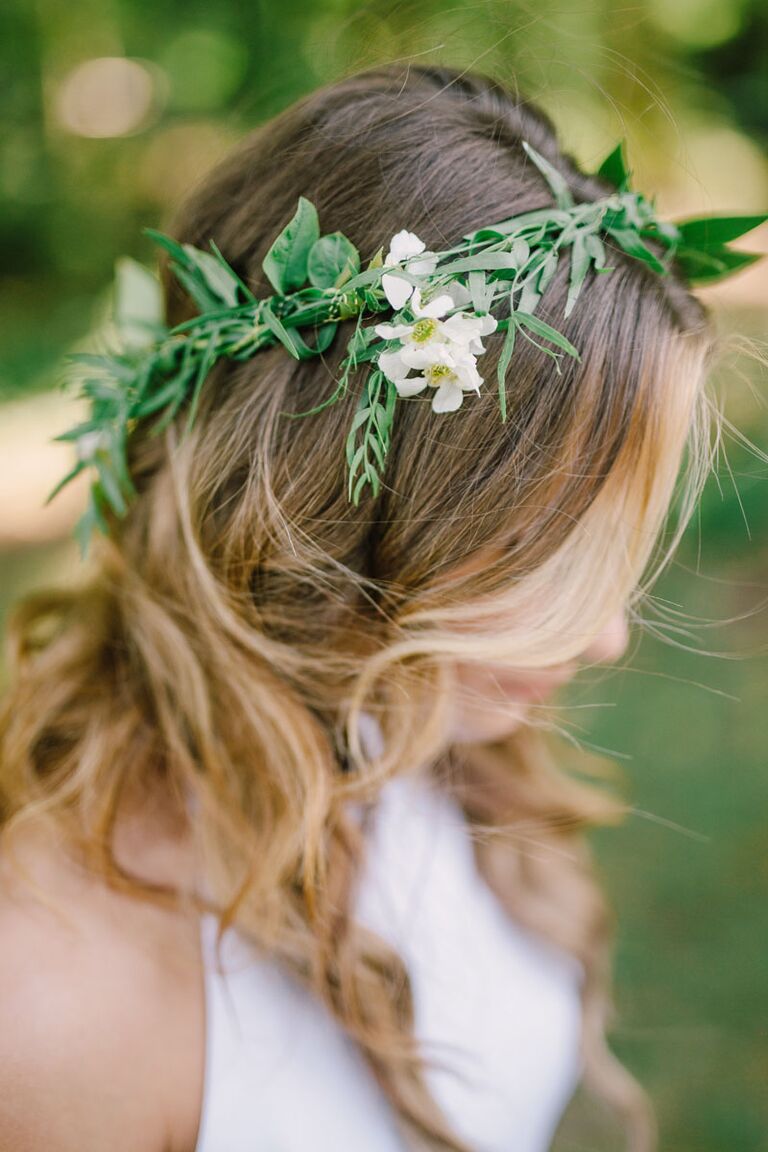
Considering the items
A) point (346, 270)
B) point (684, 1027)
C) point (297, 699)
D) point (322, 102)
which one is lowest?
point (684, 1027)

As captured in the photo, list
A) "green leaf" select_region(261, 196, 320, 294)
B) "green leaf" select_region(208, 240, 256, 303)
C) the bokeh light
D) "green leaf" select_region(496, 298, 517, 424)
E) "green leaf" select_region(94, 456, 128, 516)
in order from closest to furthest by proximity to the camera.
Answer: "green leaf" select_region(496, 298, 517, 424), "green leaf" select_region(261, 196, 320, 294), "green leaf" select_region(208, 240, 256, 303), "green leaf" select_region(94, 456, 128, 516), the bokeh light

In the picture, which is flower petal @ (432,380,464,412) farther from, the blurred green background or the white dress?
the white dress

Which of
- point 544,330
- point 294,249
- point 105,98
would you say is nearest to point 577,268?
point 544,330

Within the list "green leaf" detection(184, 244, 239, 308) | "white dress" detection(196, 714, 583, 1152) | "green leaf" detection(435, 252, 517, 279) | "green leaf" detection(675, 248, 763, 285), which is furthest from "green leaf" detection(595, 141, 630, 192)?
"white dress" detection(196, 714, 583, 1152)

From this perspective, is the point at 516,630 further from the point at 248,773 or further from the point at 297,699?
the point at 248,773

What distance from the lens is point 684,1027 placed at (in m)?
2.87

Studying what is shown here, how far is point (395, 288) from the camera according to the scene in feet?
3.29

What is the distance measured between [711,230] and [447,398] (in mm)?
471

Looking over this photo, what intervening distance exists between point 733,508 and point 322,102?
3.68m

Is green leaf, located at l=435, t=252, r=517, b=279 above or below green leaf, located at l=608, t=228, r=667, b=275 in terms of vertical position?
below

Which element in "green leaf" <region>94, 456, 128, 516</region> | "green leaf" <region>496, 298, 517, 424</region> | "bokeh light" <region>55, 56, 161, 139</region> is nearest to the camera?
"green leaf" <region>496, 298, 517, 424</region>

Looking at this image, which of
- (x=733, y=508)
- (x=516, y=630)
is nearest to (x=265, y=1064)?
(x=516, y=630)

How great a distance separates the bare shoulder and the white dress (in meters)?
0.05

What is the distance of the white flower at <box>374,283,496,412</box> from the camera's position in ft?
3.25
